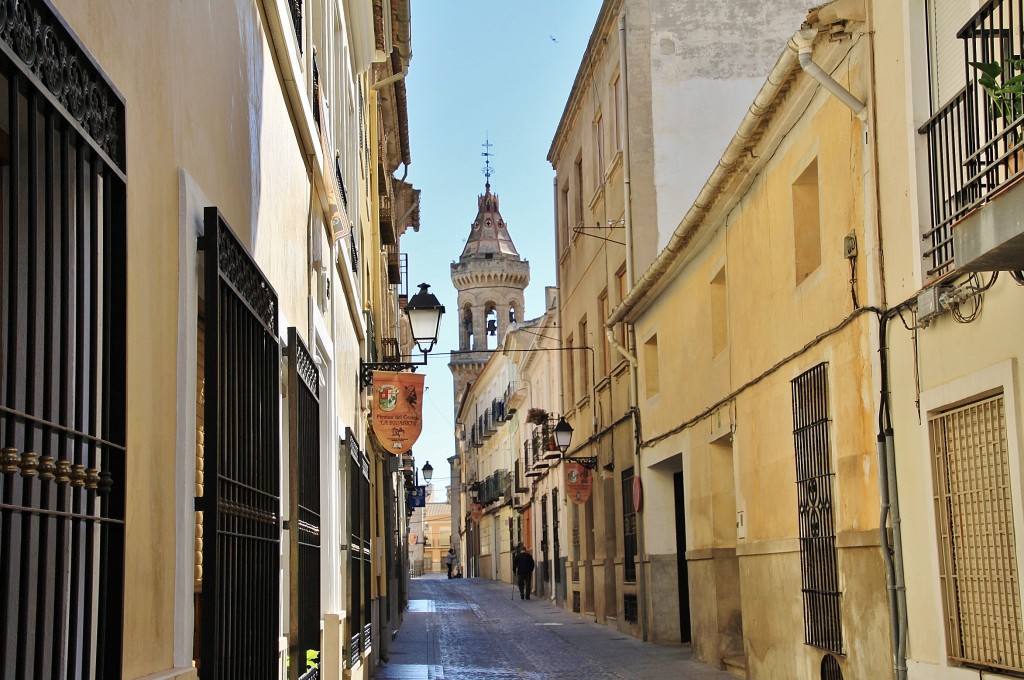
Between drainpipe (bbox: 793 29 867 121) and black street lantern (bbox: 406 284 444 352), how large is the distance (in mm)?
7638

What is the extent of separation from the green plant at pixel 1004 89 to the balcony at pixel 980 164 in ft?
0.03

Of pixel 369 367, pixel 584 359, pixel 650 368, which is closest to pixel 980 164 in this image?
pixel 369 367

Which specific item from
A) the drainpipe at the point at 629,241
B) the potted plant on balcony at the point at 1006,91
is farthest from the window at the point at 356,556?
the potted plant on balcony at the point at 1006,91

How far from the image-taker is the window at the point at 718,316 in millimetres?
15625

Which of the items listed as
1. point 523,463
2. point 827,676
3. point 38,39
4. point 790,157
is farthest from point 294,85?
point 523,463

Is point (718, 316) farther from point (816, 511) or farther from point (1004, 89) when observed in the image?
point (1004, 89)

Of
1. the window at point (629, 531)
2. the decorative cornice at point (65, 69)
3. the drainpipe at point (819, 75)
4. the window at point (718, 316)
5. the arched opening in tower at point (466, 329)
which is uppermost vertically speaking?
the arched opening in tower at point (466, 329)

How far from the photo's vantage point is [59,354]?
2.86 metres

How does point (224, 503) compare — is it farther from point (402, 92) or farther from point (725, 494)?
point (402, 92)

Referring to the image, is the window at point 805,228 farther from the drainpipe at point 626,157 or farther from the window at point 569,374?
the window at point 569,374

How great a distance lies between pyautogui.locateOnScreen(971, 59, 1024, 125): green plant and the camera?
5809mm

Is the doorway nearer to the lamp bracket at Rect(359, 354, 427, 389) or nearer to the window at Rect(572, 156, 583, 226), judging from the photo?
the lamp bracket at Rect(359, 354, 427, 389)

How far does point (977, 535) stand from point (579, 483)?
17.7 metres

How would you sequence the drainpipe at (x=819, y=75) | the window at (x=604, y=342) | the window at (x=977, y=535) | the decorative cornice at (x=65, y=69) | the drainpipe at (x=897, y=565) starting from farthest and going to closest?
the window at (x=604, y=342), the drainpipe at (x=819, y=75), the drainpipe at (x=897, y=565), the window at (x=977, y=535), the decorative cornice at (x=65, y=69)
